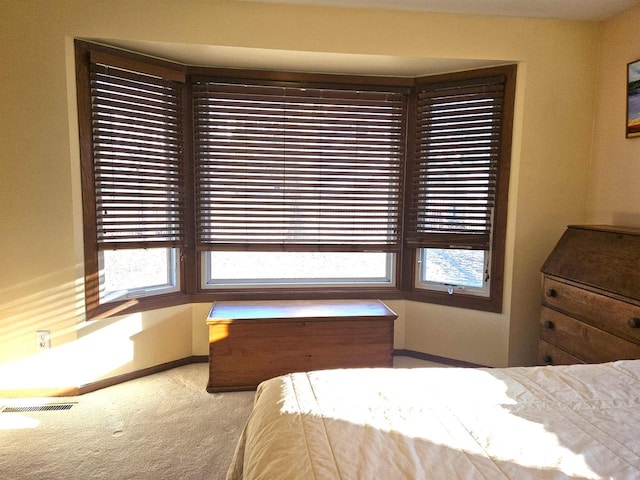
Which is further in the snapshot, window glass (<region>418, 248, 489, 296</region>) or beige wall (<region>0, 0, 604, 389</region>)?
window glass (<region>418, 248, 489, 296</region>)

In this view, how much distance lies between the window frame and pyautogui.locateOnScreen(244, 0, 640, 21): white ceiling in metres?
0.36

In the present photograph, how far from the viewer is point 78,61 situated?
8.31 ft

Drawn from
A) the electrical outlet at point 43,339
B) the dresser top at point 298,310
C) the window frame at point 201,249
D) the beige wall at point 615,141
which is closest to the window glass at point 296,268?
the window frame at point 201,249

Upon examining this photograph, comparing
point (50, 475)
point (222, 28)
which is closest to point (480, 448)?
point (50, 475)

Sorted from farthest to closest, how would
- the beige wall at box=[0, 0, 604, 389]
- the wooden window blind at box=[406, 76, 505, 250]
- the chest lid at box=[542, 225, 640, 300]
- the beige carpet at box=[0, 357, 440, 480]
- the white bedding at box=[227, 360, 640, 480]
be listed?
1. the wooden window blind at box=[406, 76, 505, 250]
2. the beige wall at box=[0, 0, 604, 389]
3. the chest lid at box=[542, 225, 640, 300]
4. the beige carpet at box=[0, 357, 440, 480]
5. the white bedding at box=[227, 360, 640, 480]

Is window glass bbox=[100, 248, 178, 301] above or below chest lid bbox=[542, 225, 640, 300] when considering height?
below

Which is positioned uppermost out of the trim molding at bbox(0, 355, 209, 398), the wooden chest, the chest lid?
the chest lid

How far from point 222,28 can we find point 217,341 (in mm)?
1974

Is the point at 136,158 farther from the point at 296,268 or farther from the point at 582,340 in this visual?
the point at 582,340

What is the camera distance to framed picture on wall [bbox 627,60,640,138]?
8.30 feet

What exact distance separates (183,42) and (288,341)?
6.57 feet

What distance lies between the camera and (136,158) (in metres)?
2.78

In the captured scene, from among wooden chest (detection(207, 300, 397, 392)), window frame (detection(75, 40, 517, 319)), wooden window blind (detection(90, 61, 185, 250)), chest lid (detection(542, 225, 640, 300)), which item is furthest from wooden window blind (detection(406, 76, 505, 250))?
wooden window blind (detection(90, 61, 185, 250))

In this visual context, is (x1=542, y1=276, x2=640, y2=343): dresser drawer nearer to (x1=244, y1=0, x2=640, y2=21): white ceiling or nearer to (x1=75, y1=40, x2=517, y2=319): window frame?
(x1=75, y1=40, x2=517, y2=319): window frame
